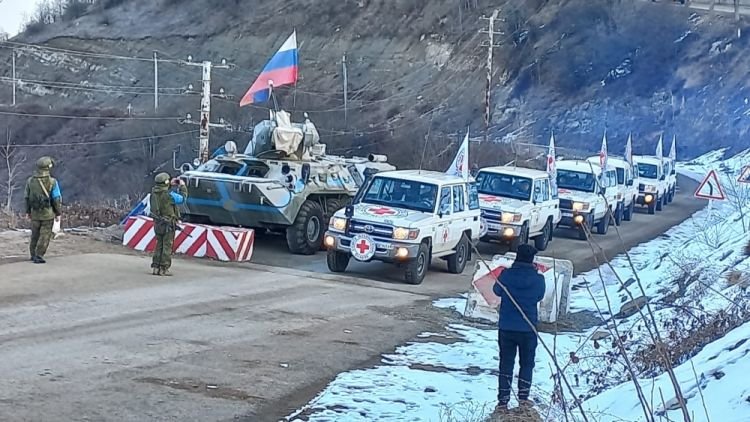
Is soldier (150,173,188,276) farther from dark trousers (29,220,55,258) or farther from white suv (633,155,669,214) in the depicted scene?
white suv (633,155,669,214)

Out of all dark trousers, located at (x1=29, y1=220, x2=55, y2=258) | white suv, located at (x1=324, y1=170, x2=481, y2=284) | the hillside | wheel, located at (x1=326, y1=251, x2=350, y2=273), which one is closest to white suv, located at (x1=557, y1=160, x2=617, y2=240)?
white suv, located at (x1=324, y1=170, x2=481, y2=284)

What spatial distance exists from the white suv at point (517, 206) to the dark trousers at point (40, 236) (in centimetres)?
877

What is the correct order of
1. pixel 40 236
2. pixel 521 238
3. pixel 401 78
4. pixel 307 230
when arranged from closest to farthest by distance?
pixel 40 236 < pixel 307 230 < pixel 521 238 < pixel 401 78

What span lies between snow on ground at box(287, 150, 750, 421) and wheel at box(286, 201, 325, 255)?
4.89m

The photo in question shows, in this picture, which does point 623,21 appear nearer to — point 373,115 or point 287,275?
point 373,115

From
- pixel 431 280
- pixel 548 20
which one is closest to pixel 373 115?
pixel 548 20

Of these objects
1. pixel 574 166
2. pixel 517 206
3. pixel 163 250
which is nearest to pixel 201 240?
pixel 163 250

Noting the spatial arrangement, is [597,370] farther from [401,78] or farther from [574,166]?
[401,78]

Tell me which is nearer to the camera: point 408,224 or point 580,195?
point 408,224

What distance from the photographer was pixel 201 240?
18500 millimetres

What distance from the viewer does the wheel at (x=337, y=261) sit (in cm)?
1766

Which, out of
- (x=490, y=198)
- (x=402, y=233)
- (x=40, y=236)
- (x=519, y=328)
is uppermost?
(x=490, y=198)

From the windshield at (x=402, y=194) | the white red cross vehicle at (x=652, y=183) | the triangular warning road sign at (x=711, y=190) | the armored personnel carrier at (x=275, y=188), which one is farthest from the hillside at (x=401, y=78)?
the windshield at (x=402, y=194)

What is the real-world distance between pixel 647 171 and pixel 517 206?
1495cm
